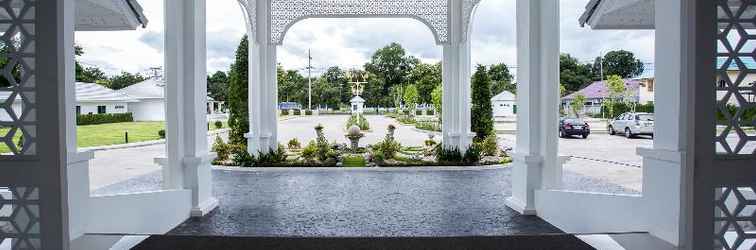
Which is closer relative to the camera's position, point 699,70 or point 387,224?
point 699,70

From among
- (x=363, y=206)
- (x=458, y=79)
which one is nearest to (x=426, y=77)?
(x=458, y=79)

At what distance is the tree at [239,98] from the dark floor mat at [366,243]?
6.65 meters

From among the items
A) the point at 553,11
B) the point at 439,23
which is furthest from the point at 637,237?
the point at 439,23

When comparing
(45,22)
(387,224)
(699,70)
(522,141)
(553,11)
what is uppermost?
(553,11)

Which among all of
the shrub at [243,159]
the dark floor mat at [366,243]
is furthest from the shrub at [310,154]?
the dark floor mat at [366,243]

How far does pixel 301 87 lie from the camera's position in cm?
2912

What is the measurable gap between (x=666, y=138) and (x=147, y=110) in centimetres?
2449

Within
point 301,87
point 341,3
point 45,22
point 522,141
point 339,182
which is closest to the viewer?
point 45,22

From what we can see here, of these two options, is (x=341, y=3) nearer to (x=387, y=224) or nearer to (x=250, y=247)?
(x=387, y=224)

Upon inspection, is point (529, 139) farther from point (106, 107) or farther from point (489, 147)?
point (106, 107)

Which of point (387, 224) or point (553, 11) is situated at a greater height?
point (553, 11)

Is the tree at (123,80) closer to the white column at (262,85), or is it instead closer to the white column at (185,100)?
the white column at (262,85)

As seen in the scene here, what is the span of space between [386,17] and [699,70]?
751cm

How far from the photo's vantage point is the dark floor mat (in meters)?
3.14
